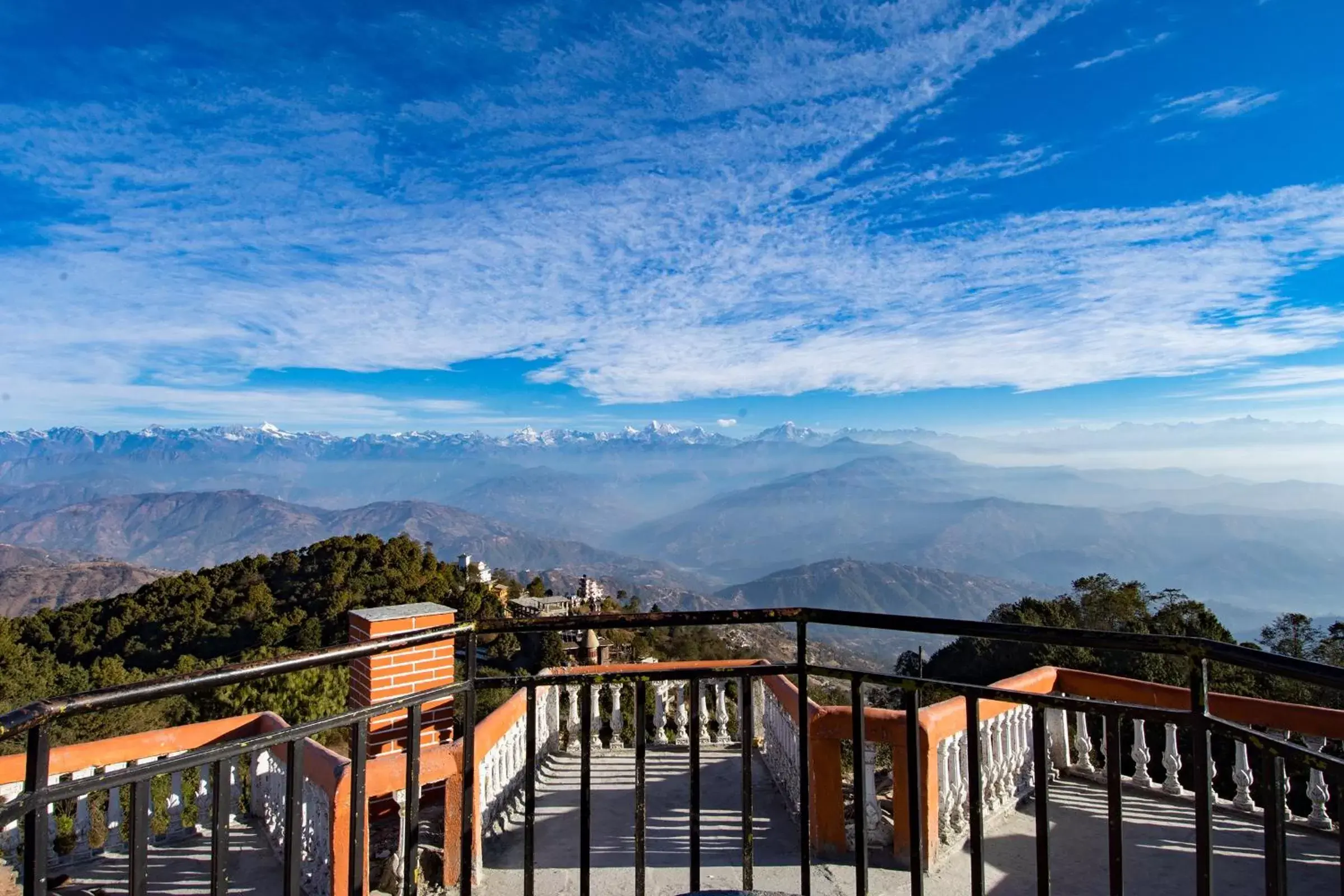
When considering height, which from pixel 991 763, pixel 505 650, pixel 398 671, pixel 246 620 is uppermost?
pixel 398 671

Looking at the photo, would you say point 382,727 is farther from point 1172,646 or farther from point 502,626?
point 1172,646

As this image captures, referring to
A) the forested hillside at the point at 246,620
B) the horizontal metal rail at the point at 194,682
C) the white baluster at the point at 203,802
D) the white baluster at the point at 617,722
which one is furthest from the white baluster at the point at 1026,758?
A: the forested hillside at the point at 246,620

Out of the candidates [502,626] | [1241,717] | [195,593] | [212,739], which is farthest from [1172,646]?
[195,593]

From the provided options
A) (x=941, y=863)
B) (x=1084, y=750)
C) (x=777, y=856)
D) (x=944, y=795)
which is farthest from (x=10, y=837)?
(x=1084, y=750)

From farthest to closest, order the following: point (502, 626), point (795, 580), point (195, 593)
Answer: point (795, 580), point (195, 593), point (502, 626)

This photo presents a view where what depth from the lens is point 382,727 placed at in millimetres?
5598

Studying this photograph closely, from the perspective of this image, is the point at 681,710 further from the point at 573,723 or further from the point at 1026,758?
the point at 1026,758

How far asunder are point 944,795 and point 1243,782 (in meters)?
2.05

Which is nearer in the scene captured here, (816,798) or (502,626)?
(502,626)

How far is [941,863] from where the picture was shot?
15.0 ft

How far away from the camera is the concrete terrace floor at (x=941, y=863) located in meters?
4.26

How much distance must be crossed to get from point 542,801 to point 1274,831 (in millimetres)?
5163

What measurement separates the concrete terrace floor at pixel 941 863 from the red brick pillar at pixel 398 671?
3.73 feet

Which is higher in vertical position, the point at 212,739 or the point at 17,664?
the point at 212,739
